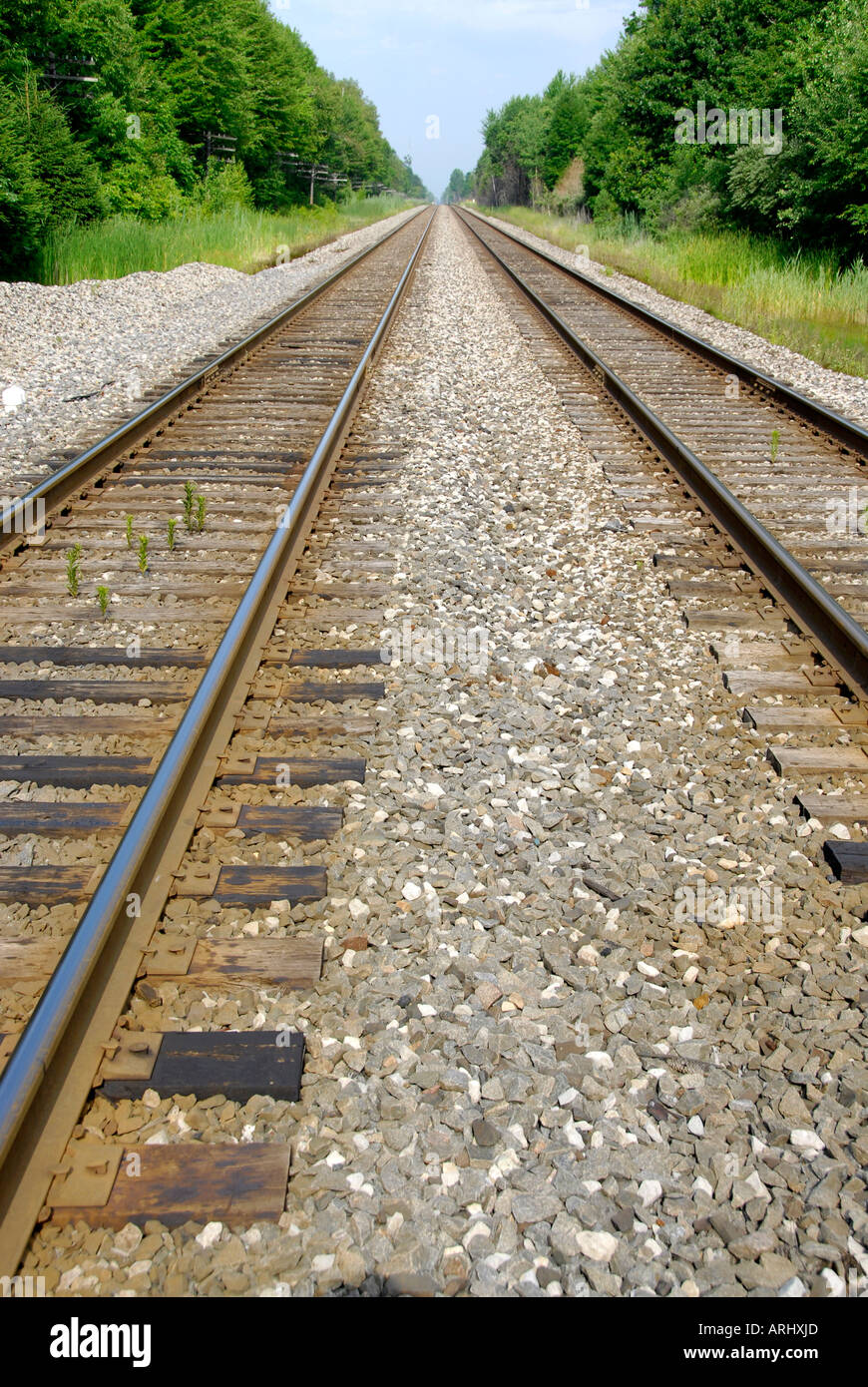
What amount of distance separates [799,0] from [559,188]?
31606 millimetres

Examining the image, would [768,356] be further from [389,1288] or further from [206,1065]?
[389,1288]

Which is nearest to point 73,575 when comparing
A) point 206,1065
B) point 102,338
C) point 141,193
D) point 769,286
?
point 206,1065

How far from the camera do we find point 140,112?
82.4 ft

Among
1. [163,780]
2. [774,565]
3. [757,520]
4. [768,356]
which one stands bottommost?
[163,780]

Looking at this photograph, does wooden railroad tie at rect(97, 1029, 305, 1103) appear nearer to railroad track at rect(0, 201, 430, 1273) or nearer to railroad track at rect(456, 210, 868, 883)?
railroad track at rect(0, 201, 430, 1273)

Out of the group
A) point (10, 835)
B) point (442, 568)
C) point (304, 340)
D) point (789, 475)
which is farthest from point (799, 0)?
point (10, 835)

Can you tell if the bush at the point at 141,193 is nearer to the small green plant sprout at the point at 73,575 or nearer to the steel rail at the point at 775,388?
the steel rail at the point at 775,388

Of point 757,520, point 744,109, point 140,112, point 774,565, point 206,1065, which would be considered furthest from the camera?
point 140,112

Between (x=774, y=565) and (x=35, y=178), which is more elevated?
(x=35, y=178)

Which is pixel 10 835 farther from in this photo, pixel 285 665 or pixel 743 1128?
pixel 743 1128

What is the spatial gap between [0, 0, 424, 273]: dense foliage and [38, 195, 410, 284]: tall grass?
0.46 meters

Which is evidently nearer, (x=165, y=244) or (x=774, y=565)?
(x=774, y=565)

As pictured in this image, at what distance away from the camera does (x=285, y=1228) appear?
190 cm

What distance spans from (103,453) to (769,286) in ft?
41.5
